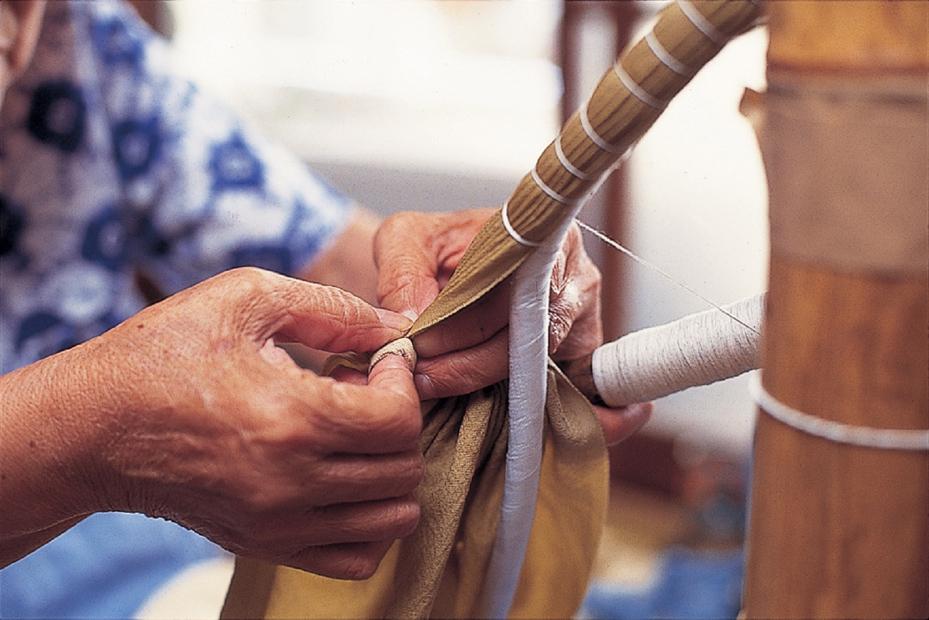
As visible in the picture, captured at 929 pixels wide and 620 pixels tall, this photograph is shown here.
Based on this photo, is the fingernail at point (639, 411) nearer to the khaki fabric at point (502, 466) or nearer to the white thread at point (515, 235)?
the khaki fabric at point (502, 466)

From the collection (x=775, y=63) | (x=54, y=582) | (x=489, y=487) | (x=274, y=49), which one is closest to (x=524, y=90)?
(x=274, y=49)

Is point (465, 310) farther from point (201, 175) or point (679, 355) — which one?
point (201, 175)

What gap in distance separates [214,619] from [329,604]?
0.50ft

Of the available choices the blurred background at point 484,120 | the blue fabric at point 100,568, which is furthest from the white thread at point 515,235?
the blurred background at point 484,120

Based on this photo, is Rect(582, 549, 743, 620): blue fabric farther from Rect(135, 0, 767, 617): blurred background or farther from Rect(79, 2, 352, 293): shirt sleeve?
Rect(79, 2, 352, 293): shirt sleeve

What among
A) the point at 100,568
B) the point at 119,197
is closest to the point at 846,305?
the point at 100,568

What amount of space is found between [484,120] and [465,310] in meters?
1.41

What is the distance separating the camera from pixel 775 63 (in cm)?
33

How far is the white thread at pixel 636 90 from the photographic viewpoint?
376 mm

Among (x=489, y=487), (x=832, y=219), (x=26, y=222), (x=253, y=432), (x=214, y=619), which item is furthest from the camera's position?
(x=26, y=222)

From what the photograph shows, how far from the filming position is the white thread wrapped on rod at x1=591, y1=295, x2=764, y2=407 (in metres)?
0.49

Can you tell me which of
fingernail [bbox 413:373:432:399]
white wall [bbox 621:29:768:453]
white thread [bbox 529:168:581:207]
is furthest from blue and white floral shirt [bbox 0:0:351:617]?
white thread [bbox 529:168:581:207]

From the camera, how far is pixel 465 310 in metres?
0.50

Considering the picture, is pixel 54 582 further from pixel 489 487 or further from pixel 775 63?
pixel 775 63
